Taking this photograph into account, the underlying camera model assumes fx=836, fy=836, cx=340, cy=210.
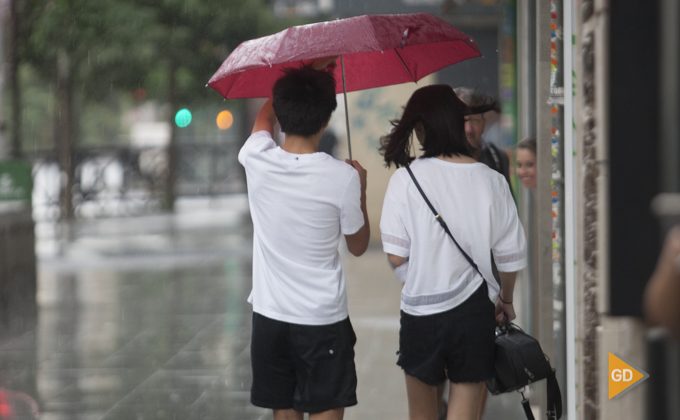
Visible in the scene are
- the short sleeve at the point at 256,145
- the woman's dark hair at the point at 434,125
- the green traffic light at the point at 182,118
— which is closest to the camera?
the short sleeve at the point at 256,145

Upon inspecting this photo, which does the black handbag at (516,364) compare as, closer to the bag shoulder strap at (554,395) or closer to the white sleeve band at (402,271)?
the bag shoulder strap at (554,395)

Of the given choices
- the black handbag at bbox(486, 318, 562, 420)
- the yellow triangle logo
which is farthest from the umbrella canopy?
the yellow triangle logo

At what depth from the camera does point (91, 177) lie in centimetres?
2405

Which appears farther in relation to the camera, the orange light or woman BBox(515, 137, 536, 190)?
the orange light

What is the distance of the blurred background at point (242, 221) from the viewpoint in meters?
1.81

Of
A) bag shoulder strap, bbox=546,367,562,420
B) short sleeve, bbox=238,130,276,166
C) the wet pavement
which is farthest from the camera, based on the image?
the wet pavement

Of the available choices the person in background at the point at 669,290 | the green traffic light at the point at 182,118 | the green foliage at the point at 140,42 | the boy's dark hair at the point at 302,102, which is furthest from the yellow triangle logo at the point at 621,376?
the green traffic light at the point at 182,118

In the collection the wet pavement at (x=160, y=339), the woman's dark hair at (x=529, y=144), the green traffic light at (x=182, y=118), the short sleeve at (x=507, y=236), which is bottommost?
the wet pavement at (x=160, y=339)

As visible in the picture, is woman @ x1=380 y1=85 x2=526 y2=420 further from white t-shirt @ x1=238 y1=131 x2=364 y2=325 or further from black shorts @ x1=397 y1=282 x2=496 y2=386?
white t-shirt @ x1=238 y1=131 x2=364 y2=325

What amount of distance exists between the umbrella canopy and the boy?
0.59 ft

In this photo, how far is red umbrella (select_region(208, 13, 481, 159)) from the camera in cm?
333

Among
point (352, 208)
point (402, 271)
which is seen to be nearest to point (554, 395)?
point (402, 271)

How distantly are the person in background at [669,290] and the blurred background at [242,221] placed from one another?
3 centimetres

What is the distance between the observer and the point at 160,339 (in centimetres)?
738
